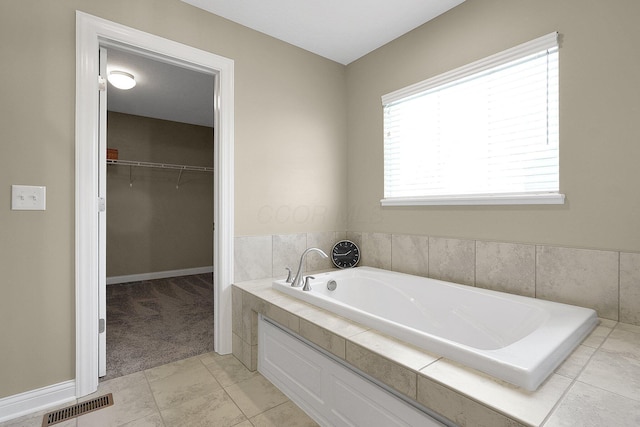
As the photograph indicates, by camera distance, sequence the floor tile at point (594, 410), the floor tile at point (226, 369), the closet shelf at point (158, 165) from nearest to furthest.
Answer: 1. the floor tile at point (594, 410)
2. the floor tile at point (226, 369)
3. the closet shelf at point (158, 165)

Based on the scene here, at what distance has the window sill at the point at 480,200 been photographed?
5.69 ft

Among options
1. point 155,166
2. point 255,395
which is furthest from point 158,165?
point 255,395

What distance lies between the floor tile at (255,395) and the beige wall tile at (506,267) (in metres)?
1.46

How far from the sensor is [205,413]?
162 cm

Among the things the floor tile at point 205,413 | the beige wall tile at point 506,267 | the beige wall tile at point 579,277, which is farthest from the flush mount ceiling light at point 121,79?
the beige wall tile at point 579,277

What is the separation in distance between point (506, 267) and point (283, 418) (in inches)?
61.5

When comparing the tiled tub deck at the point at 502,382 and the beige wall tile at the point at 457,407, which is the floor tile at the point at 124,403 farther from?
the beige wall tile at the point at 457,407

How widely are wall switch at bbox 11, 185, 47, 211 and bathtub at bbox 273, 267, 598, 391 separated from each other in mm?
1405

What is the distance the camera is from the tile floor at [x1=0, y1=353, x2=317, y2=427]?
1.56 meters

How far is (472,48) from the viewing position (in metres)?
2.09

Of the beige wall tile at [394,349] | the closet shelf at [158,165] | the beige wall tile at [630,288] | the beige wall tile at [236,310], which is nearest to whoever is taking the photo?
the beige wall tile at [394,349]

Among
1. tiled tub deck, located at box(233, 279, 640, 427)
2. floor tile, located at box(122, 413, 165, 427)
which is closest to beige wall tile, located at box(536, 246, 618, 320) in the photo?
tiled tub deck, located at box(233, 279, 640, 427)

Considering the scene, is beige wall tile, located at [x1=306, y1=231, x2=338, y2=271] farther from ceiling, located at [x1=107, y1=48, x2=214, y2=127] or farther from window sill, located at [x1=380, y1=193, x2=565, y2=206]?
ceiling, located at [x1=107, y1=48, x2=214, y2=127]

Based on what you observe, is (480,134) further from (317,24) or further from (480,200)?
(317,24)
